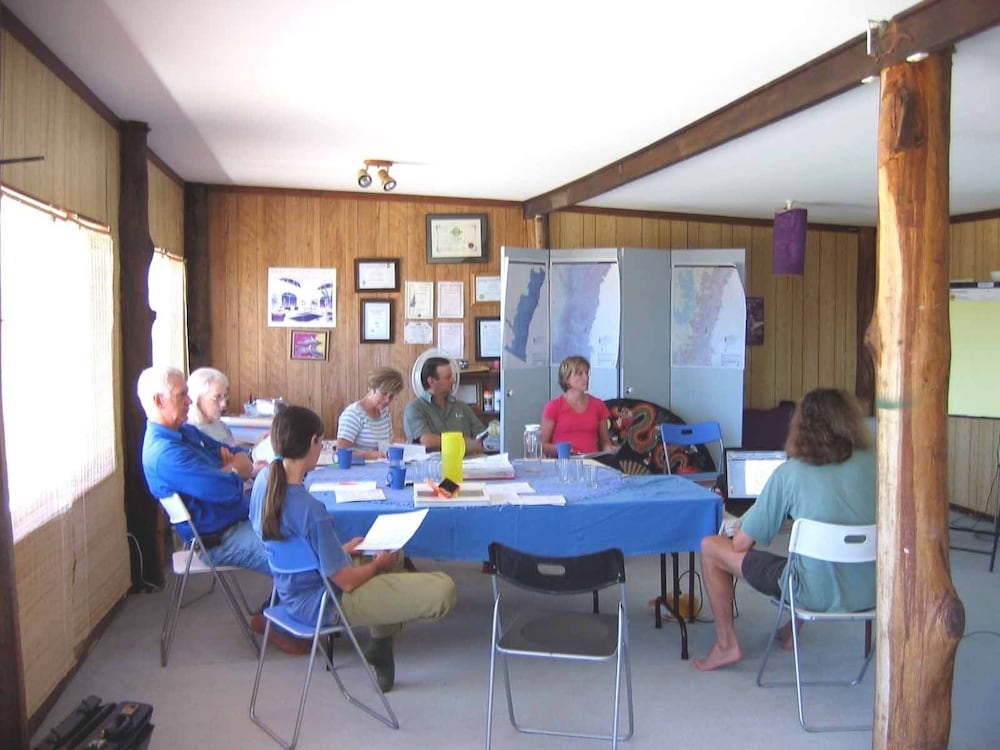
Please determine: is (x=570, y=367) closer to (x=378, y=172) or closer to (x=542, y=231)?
(x=378, y=172)

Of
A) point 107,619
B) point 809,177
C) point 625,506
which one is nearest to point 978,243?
point 809,177

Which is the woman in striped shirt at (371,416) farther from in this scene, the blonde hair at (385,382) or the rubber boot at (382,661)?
the rubber boot at (382,661)

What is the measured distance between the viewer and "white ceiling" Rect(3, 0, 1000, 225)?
288cm

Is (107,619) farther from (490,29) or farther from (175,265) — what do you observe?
(490,29)

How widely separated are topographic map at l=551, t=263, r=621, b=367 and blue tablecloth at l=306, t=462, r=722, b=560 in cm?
311

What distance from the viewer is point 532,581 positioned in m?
2.75

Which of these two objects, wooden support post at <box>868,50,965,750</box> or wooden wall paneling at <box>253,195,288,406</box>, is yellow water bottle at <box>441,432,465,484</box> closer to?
wooden support post at <box>868,50,965,750</box>

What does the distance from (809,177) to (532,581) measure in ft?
12.8

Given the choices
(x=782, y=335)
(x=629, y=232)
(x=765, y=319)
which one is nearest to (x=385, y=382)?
(x=629, y=232)

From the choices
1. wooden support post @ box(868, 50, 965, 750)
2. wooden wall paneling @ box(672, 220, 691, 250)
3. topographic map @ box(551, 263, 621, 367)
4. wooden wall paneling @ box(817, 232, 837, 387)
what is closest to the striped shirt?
topographic map @ box(551, 263, 621, 367)

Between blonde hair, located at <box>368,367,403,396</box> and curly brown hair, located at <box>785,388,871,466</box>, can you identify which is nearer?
curly brown hair, located at <box>785,388,871,466</box>

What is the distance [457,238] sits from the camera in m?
6.77

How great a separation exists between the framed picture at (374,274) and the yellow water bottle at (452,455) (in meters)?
3.26

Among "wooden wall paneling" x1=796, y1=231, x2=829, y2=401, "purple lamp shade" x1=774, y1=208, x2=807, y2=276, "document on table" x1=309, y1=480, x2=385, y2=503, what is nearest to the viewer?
"document on table" x1=309, y1=480, x2=385, y2=503
